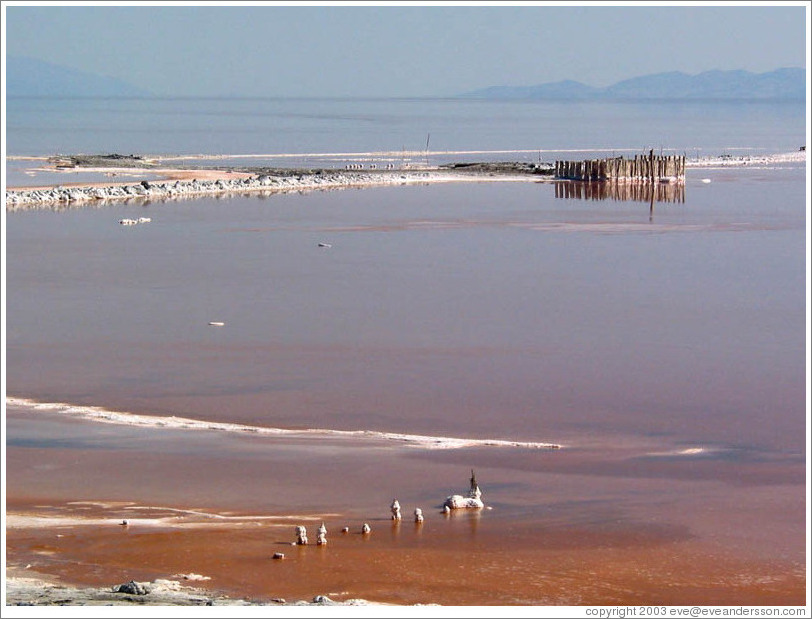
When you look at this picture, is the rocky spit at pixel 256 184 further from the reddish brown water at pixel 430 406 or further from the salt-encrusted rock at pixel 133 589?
the salt-encrusted rock at pixel 133 589

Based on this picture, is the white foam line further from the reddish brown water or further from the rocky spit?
the rocky spit


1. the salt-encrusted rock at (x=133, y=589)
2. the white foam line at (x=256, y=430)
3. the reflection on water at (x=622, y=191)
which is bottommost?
the salt-encrusted rock at (x=133, y=589)

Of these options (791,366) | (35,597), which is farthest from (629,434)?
(35,597)

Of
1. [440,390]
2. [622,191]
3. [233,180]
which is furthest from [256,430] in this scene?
[622,191]

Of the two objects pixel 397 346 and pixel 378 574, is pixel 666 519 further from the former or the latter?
pixel 397 346

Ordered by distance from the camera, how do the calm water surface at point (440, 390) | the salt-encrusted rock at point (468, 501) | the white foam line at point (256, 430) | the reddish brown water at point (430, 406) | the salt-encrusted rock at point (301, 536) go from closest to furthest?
the reddish brown water at point (430, 406)
the calm water surface at point (440, 390)
the salt-encrusted rock at point (301, 536)
the salt-encrusted rock at point (468, 501)
the white foam line at point (256, 430)

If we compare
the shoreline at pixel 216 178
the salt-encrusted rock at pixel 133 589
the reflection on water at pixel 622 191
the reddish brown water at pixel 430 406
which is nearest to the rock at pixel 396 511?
the reddish brown water at pixel 430 406
